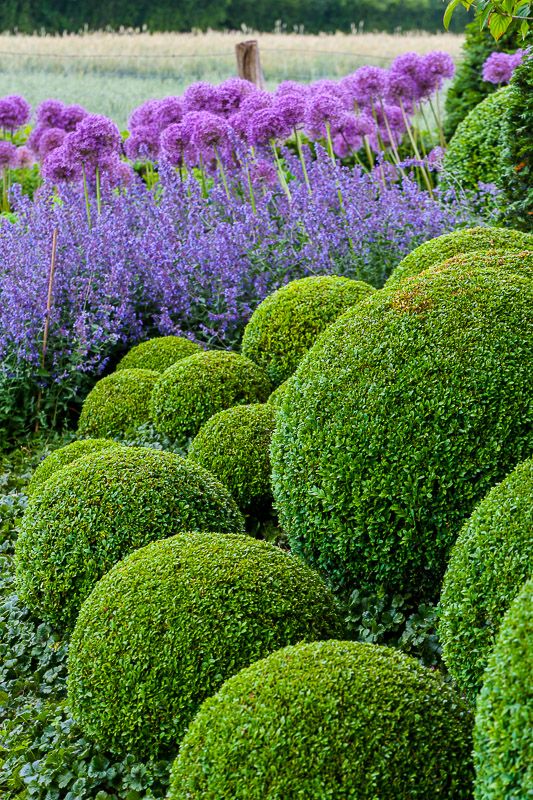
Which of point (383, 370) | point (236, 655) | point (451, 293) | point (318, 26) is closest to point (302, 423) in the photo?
point (383, 370)

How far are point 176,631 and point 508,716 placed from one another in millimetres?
1077

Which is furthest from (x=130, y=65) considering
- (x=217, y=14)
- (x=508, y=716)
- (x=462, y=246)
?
(x=508, y=716)

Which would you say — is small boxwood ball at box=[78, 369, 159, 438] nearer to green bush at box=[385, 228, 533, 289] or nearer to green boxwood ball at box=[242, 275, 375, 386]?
green boxwood ball at box=[242, 275, 375, 386]

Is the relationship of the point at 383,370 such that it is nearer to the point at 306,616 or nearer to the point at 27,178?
→ the point at 306,616

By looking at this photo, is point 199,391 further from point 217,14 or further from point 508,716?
point 217,14

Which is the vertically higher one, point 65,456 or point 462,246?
point 462,246

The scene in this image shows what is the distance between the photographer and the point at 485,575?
2.20 meters

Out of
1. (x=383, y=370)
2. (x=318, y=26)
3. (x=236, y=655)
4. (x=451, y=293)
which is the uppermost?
(x=318, y=26)

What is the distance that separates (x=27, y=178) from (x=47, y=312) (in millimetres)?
5479

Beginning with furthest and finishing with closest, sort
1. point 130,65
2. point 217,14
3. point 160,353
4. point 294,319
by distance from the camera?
point 217,14, point 130,65, point 160,353, point 294,319

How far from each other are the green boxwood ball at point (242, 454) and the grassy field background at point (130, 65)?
11.6m

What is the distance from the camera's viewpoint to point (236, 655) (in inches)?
97.3

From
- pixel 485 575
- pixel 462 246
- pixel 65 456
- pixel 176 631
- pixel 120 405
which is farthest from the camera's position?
pixel 120 405

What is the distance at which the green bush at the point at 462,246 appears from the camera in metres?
3.70
